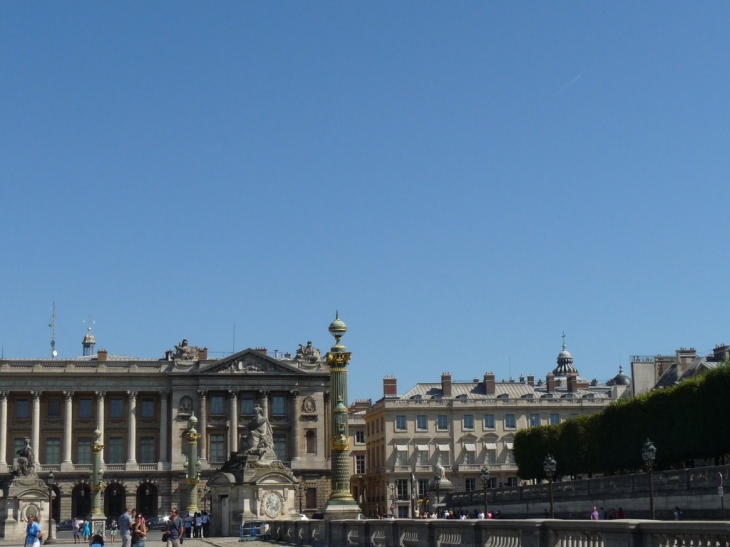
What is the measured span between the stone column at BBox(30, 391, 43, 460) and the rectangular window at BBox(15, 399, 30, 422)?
3.82ft

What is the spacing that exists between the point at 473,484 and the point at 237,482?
6631 cm

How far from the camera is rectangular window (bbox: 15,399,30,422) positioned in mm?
101250

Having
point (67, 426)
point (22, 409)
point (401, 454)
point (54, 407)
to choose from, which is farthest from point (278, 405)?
point (22, 409)

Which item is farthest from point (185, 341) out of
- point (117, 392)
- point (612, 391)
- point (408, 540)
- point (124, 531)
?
point (408, 540)

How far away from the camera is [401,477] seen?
102125 millimetres

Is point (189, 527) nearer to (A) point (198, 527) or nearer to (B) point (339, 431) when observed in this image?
(A) point (198, 527)

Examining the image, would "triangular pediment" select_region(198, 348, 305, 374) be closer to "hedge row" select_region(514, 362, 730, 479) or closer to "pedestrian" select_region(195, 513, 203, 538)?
"hedge row" select_region(514, 362, 730, 479)

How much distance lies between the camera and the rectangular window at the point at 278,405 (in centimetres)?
10538

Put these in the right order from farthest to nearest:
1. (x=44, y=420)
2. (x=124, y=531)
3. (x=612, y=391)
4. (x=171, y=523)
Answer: (x=612, y=391) < (x=44, y=420) < (x=124, y=531) < (x=171, y=523)

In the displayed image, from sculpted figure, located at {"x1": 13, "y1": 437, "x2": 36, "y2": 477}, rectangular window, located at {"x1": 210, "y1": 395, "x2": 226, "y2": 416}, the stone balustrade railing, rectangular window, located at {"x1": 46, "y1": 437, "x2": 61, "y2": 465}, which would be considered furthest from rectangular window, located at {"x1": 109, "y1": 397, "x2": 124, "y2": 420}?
the stone balustrade railing

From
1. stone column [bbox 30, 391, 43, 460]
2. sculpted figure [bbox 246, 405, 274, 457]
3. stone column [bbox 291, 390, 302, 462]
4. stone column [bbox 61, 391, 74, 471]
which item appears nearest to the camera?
sculpted figure [bbox 246, 405, 274, 457]

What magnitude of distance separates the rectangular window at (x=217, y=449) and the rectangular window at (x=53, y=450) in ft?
42.5

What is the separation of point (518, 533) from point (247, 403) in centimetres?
8997

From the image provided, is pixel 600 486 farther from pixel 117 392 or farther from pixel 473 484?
pixel 117 392
